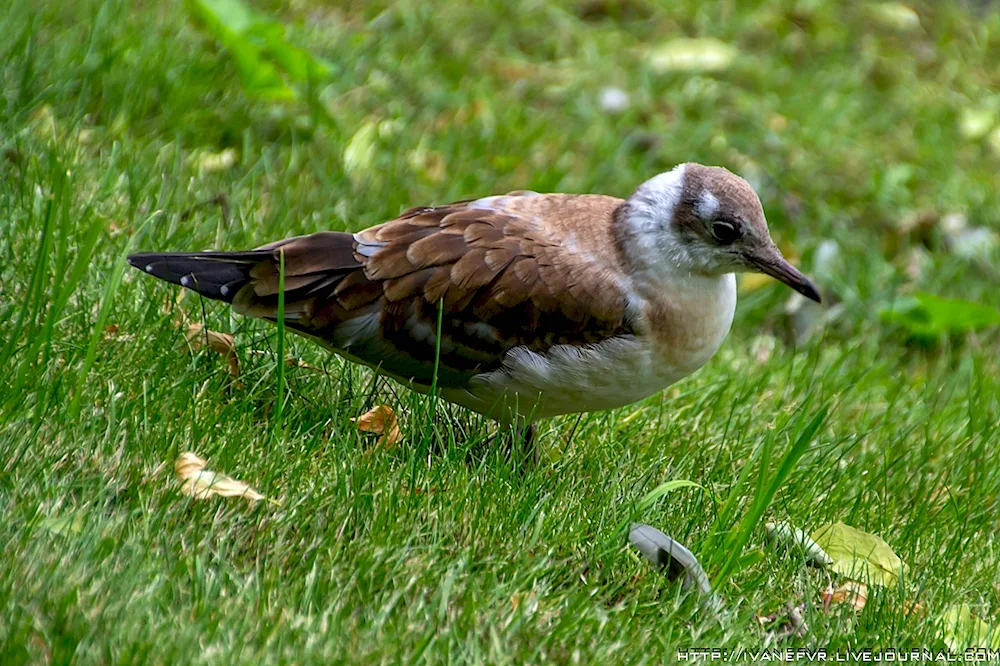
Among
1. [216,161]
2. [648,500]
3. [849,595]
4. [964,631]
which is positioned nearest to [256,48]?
[216,161]

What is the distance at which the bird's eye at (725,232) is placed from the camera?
152 inches

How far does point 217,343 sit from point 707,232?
5.37 feet

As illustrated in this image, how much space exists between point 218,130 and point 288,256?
1944mm

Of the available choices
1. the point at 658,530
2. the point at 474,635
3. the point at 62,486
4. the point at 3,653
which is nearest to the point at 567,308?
the point at 658,530

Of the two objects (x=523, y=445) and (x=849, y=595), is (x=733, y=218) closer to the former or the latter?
(x=523, y=445)

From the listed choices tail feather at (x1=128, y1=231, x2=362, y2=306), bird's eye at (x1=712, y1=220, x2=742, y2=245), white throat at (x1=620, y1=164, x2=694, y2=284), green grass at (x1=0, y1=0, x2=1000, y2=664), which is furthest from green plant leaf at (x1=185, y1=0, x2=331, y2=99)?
bird's eye at (x1=712, y1=220, x2=742, y2=245)

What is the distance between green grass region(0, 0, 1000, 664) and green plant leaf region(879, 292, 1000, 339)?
0.09 m

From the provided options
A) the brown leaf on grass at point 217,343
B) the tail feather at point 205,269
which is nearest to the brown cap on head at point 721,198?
the tail feather at point 205,269

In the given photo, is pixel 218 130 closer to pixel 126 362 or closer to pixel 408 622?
pixel 126 362

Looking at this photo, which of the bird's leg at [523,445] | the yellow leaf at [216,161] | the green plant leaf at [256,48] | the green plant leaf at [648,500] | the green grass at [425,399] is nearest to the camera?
the green grass at [425,399]

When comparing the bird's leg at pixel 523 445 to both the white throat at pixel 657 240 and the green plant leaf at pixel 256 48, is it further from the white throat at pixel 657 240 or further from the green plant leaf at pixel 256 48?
the green plant leaf at pixel 256 48

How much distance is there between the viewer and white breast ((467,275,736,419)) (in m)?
3.78

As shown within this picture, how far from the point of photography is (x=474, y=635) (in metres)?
2.90

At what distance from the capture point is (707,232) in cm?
390
